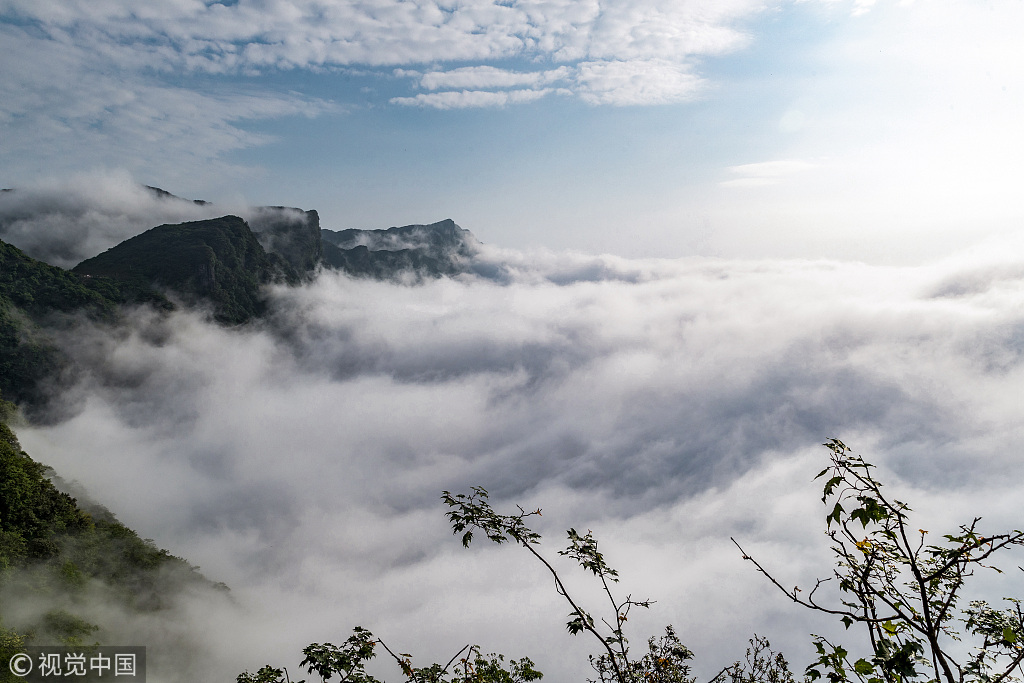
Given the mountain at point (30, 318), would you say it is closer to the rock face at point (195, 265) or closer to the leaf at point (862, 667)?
the rock face at point (195, 265)

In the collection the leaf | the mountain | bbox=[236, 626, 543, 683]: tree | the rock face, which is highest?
the rock face

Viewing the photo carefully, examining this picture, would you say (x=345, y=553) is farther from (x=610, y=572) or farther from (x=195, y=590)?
(x=610, y=572)

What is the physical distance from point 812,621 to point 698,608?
1403 inches

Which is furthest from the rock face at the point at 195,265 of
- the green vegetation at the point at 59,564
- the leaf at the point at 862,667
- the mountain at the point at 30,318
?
the leaf at the point at 862,667

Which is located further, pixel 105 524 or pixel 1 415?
pixel 1 415

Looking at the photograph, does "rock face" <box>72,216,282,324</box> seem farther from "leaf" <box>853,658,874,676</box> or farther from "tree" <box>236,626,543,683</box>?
"leaf" <box>853,658,874,676</box>

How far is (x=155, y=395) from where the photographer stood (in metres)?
175

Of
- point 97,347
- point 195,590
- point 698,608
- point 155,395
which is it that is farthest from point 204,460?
point 698,608

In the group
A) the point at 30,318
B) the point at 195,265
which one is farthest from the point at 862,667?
Result: the point at 195,265

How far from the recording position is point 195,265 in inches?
6314

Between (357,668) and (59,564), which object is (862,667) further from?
(59,564)

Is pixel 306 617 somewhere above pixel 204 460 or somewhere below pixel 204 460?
below

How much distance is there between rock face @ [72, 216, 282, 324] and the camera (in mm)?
151125

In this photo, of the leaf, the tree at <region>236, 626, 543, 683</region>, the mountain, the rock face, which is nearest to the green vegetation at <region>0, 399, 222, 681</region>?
the tree at <region>236, 626, 543, 683</region>
